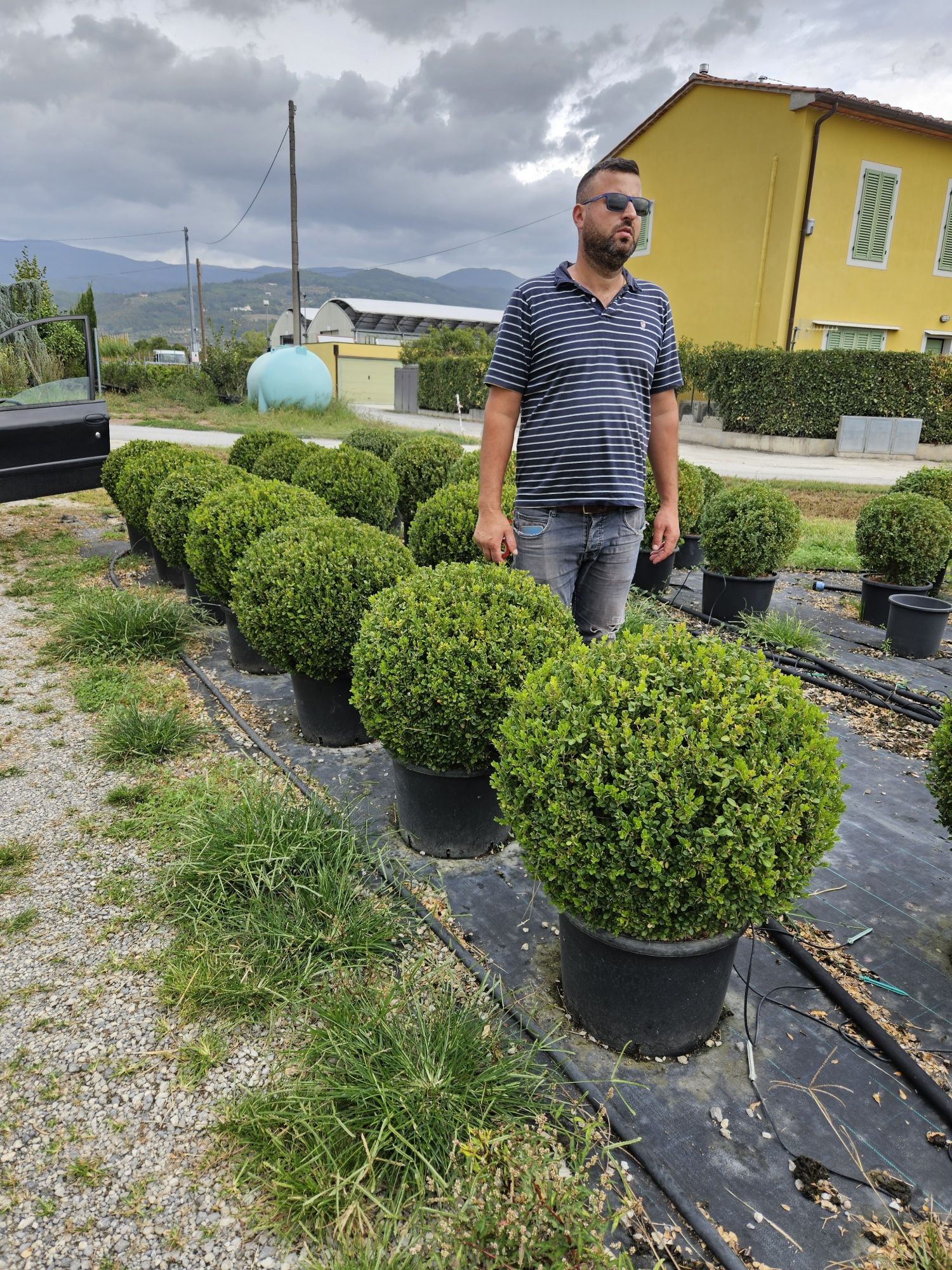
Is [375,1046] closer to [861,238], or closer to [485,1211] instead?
[485,1211]

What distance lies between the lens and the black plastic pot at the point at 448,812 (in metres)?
2.85

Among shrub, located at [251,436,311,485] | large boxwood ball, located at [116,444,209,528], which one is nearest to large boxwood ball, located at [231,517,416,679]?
large boxwood ball, located at [116,444,209,528]

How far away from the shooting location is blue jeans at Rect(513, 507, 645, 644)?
9.63 ft

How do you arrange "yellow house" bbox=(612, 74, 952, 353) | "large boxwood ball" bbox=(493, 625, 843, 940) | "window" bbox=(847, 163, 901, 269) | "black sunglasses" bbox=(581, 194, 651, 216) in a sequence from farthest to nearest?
"window" bbox=(847, 163, 901, 269) < "yellow house" bbox=(612, 74, 952, 353) < "black sunglasses" bbox=(581, 194, 651, 216) < "large boxwood ball" bbox=(493, 625, 843, 940)

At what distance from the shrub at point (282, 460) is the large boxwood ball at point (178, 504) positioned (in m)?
1.49

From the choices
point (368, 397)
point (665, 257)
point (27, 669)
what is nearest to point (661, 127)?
point (665, 257)

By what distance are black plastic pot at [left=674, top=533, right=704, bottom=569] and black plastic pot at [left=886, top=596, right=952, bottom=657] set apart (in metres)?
1.97

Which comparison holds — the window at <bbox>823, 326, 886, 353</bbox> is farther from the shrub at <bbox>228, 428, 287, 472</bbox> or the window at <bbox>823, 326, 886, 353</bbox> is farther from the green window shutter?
the shrub at <bbox>228, 428, 287, 472</bbox>

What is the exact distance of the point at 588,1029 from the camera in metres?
2.16

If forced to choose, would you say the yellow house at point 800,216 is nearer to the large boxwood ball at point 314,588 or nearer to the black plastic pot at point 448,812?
the large boxwood ball at point 314,588

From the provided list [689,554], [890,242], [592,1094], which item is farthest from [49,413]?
[890,242]

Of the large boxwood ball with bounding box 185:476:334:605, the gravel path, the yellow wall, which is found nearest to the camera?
the gravel path

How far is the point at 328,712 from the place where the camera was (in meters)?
3.80

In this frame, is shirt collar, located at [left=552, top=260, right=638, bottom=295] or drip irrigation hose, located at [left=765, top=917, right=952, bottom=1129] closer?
drip irrigation hose, located at [left=765, top=917, right=952, bottom=1129]
